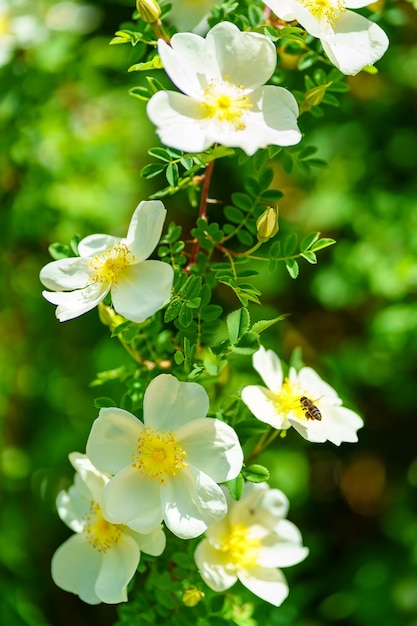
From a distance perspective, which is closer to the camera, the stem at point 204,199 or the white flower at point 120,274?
the white flower at point 120,274

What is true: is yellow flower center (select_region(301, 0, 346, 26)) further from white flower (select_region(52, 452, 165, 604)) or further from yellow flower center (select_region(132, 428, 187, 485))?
white flower (select_region(52, 452, 165, 604))

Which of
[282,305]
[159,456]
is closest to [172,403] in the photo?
[159,456]

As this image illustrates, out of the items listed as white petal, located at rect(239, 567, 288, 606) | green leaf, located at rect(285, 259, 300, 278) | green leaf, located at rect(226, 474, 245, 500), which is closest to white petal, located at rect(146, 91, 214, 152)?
green leaf, located at rect(285, 259, 300, 278)

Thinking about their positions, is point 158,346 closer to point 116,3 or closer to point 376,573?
point 376,573

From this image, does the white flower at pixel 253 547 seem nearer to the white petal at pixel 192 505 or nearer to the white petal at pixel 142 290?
the white petal at pixel 192 505

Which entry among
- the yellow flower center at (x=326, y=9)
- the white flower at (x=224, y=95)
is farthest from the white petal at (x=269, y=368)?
the yellow flower center at (x=326, y=9)

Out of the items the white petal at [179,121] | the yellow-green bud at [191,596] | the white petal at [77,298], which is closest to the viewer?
the white petal at [179,121]

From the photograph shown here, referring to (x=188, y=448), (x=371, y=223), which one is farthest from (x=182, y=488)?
(x=371, y=223)
